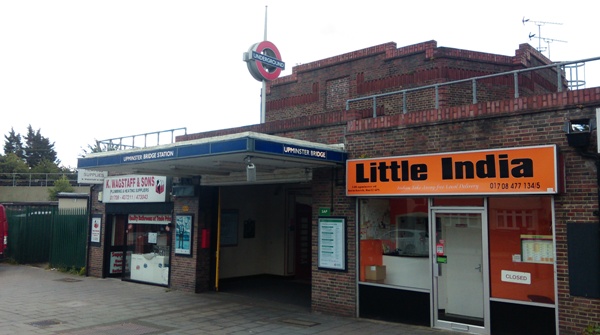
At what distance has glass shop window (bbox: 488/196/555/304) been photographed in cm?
802

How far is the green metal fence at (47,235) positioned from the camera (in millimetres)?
17438

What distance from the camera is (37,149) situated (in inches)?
3255

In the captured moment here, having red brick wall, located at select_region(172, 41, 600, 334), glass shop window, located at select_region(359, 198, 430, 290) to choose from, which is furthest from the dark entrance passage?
glass shop window, located at select_region(359, 198, 430, 290)

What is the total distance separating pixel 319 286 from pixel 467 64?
39.2 ft

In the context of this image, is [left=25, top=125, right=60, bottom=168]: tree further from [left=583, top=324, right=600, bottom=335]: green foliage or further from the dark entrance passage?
[left=583, top=324, right=600, bottom=335]: green foliage

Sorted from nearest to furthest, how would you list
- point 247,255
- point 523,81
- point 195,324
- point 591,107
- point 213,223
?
point 591,107, point 195,324, point 213,223, point 247,255, point 523,81

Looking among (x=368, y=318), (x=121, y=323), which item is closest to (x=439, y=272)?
(x=368, y=318)

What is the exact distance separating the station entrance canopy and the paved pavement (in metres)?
2.88

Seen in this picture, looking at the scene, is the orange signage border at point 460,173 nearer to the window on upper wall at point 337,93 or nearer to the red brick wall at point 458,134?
the red brick wall at point 458,134

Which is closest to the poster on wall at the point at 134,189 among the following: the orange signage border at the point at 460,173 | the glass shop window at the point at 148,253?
the glass shop window at the point at 148,253

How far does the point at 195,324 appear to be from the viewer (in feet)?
32.1

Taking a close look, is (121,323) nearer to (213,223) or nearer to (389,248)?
(213,223)

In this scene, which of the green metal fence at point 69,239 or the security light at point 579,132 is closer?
the security light at point 579,132

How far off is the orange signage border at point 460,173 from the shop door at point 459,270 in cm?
56
